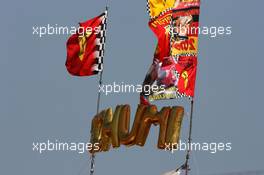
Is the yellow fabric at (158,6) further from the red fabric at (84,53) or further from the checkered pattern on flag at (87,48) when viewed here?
the red fabric at (84,53)

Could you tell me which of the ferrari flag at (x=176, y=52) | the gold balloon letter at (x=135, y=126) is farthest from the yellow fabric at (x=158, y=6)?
the gold balloon letter at (x=135, y=126)

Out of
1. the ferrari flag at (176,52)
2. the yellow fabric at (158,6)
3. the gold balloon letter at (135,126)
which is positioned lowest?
the gold balloon letter at (135,126)

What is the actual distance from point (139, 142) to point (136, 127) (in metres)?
0.72

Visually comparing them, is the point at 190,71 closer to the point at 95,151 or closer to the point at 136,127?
the point at 136,127

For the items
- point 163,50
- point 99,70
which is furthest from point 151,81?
point 99,70

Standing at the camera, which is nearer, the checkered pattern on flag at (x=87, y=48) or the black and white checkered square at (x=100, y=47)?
the black and white checkered square at (x=100, y=47)

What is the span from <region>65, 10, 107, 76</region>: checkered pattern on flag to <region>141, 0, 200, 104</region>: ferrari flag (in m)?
5.02

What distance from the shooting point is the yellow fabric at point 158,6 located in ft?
140

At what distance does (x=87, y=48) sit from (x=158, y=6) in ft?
18.9

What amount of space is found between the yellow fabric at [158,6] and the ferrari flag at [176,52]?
14 centimetres

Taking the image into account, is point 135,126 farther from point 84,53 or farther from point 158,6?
point 158,6

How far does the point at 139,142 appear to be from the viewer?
144ft

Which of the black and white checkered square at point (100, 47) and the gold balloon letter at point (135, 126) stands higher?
the black and white checkered square at point (100, 47)

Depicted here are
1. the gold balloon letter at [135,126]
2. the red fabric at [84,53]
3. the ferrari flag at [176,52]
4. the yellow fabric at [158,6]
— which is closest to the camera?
the gold balloon letter at [135,126]
